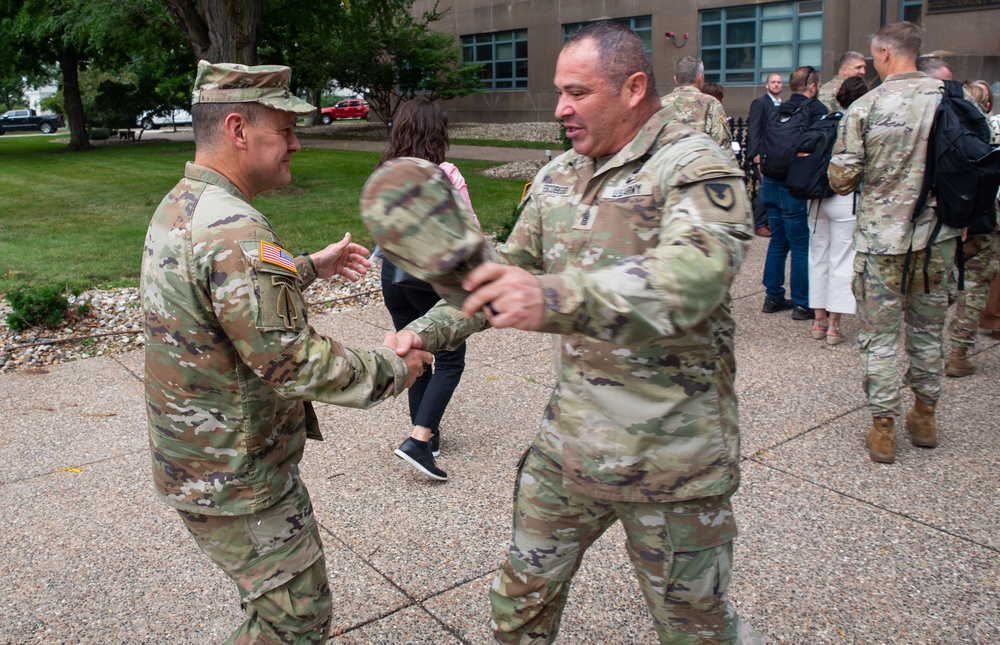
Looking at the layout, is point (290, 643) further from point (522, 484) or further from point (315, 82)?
point (315, 82)

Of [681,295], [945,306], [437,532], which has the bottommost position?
[437,532]

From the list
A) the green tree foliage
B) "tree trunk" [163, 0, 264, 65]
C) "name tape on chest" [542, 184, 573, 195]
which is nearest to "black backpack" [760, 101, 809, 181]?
"name tape on chest" [542, 184, 573, 195]

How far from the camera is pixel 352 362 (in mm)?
2406

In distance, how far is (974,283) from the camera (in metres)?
6.03

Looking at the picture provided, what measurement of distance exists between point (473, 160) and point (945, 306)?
15.7 m

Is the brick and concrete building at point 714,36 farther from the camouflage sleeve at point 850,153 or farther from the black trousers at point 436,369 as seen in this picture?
the black trousers at point 436,369

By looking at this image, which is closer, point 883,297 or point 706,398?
point 706,398

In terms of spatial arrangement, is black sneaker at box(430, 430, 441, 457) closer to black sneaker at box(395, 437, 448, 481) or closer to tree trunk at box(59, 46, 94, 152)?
black sneaker at box(395, 437, 448, 481)

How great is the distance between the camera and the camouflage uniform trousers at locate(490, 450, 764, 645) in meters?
2.38

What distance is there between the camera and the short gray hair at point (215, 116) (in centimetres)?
254

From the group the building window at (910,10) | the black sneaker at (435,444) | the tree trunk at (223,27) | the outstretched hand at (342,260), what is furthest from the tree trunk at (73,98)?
the outstretched hand at (342,260)

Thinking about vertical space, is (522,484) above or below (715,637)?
above

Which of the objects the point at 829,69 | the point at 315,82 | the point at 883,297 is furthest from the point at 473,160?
the point at 883,297

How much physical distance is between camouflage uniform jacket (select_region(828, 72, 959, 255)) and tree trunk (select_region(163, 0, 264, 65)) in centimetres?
1032
